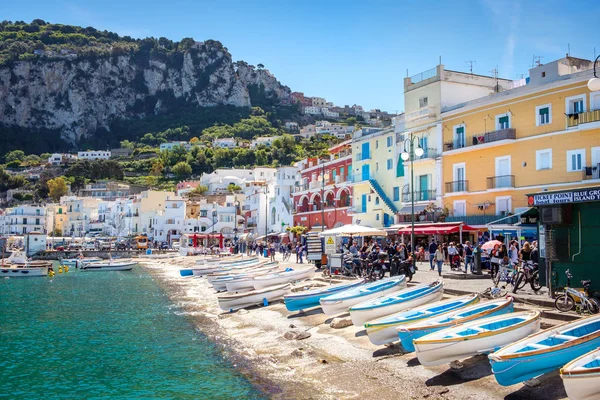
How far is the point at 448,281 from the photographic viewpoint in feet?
76.5

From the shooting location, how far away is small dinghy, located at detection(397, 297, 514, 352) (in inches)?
520

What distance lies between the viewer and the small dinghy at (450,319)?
1320cm

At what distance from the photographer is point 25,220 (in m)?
114

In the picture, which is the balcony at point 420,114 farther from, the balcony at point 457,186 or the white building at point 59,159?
the white building at point 59,159

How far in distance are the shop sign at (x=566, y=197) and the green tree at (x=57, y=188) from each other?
477 feet

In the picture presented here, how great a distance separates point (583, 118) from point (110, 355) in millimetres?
27715

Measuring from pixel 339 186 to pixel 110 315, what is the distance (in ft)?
108

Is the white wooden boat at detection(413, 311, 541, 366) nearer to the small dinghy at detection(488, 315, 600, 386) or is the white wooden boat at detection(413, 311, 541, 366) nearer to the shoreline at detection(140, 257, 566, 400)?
the shoreline at detection(140, 257, 566, 400)

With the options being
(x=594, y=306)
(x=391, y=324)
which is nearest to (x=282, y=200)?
(x=391, y=324)

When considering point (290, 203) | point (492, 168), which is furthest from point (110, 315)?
point (290, 203)

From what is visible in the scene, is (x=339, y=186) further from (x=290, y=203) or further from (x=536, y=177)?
(x=536, y=177)

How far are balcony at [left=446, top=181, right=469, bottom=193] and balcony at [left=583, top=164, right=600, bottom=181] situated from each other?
8874 millimetres

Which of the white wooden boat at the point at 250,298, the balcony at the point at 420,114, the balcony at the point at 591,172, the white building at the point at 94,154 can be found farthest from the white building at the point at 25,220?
the balcony at the point at 591,172

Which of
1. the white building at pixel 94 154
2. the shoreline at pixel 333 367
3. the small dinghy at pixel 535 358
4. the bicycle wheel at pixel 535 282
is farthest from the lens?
the white building at pixel 94 154
